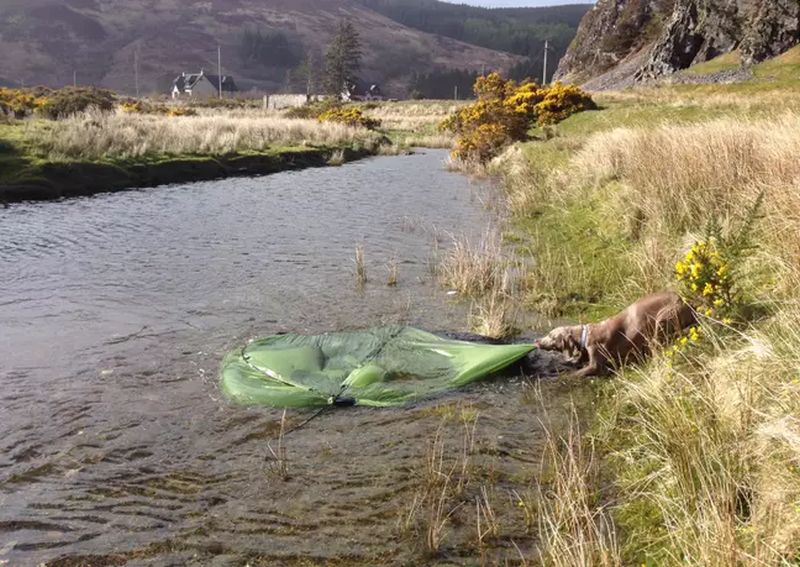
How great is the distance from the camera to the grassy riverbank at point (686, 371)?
340 centimetres

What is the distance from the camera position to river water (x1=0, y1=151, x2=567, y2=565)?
4.19m

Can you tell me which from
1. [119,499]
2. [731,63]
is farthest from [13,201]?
[731,63]

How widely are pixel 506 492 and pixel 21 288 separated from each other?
813cm

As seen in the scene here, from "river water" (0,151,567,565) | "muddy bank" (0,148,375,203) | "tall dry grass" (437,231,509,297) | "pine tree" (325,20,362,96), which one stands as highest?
"pine tree" (325,20,362,96)

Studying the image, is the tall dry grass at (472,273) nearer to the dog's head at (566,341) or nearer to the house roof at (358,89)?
the dog's head at (566,341)

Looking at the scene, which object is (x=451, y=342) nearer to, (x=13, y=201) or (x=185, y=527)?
(x=185, y=527)

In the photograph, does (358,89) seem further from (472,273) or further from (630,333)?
(630,333)

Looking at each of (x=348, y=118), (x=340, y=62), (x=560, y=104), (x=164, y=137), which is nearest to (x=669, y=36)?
(x=348, y=118)

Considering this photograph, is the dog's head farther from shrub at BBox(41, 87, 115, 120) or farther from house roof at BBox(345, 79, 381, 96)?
house roof at BBox(345, 79, 381, 96)

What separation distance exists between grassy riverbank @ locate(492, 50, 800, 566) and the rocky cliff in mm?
44386

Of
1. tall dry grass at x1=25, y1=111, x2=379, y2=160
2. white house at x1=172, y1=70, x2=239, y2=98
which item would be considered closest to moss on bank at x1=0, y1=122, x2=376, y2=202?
tall dry grass at x1=25, y1=111, x2=379, y2=160

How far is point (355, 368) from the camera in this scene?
22.4ft

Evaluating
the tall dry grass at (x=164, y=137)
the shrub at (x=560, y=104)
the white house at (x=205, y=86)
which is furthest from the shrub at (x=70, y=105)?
the white house at (x=205, y=86)

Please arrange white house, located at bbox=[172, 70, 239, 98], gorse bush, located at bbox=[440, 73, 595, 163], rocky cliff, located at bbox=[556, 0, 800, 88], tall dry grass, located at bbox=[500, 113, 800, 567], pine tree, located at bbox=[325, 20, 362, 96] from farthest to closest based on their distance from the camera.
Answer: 1. white house, located at bbox=[172, 70, 239, 98]
2. pine tree, located at bbox=[325, 20, 362, 96]
3. rocky cliff, located at bbox=[556, 0, 800, 88]
4. gorse bush, located at bbox=[440, 73, 595, 163]
5. tall dry grass, located at bbox=[500, 113, 800, 567]
